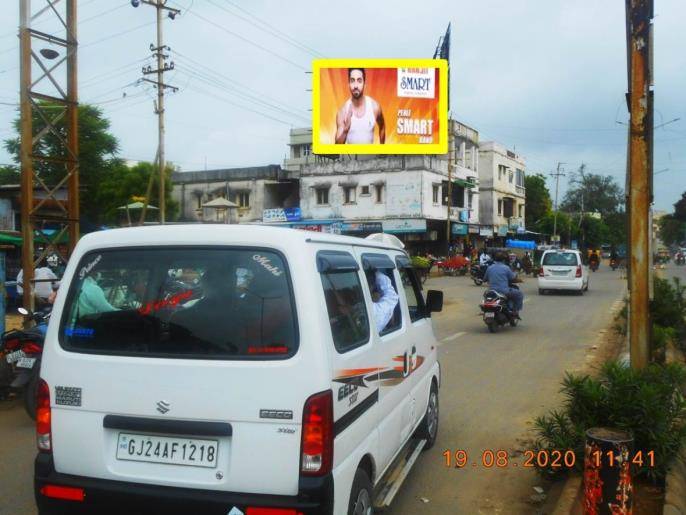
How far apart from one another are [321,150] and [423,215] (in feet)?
25.8

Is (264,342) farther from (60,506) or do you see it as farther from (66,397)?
(60,506)

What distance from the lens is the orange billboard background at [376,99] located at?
33781mm

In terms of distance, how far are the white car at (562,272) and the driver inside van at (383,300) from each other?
19.3 m

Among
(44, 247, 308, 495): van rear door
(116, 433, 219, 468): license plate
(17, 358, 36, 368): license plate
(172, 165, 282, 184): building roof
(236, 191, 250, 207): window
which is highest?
(172, 165, 282, 184): building roof

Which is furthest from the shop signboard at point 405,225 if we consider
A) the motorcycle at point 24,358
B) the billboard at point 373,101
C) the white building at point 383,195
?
the motorcycle at point 24,358

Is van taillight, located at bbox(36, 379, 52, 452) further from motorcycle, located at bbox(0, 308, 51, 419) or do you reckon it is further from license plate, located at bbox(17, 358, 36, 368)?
license plate, located at bbox(17, 358, 36, 368)

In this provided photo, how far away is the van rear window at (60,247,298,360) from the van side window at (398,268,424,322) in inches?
88.0

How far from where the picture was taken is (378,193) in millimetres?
38688

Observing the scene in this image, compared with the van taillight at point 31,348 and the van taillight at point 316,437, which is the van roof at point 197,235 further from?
the van taillight at point 31,348

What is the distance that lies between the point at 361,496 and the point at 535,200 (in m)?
74.5

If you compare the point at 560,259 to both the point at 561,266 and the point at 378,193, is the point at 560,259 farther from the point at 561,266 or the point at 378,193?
the point at 378,193

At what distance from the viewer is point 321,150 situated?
33719mm

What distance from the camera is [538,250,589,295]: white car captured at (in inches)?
873

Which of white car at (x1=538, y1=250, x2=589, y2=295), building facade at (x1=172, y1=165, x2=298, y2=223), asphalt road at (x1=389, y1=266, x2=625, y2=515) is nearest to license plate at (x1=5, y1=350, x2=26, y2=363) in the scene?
asphalt road at (x1=389, y1=266, x2=625, y2=515)
